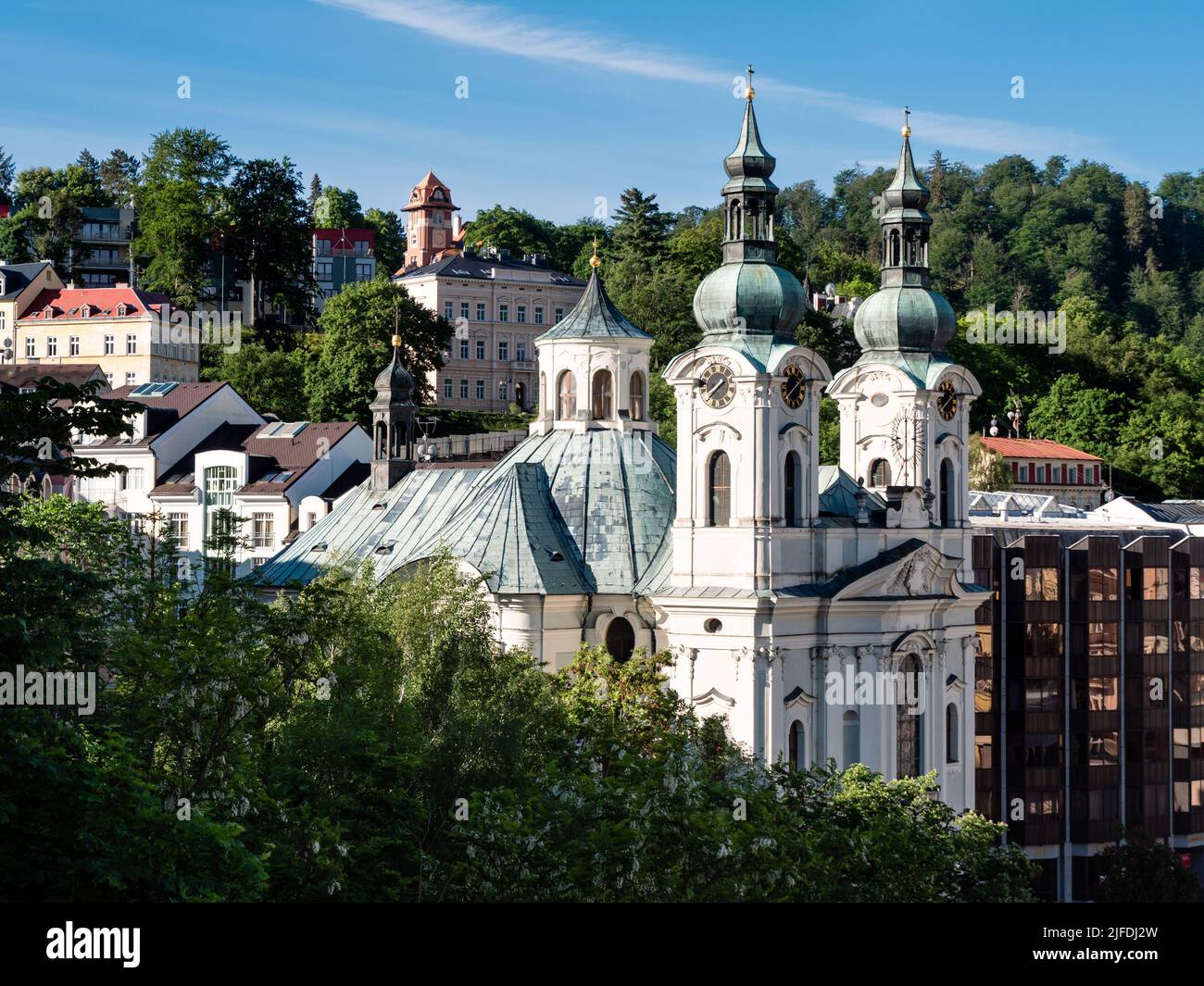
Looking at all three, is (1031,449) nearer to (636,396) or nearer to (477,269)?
(477,269)

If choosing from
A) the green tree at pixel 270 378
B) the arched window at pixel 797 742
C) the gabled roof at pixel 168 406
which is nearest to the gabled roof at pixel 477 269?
the green tree at pixel 270 378

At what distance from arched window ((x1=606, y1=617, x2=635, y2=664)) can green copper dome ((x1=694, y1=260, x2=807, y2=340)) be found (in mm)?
8642

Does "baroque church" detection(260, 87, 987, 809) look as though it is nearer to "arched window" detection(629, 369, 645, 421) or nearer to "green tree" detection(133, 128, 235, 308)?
"arched window" detection(629, 369, 645, 421)

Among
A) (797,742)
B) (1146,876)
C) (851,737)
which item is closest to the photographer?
(797,742)

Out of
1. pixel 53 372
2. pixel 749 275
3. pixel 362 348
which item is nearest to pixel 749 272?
pixel 749 275

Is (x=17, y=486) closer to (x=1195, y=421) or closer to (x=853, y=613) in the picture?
(x=853, y=613)

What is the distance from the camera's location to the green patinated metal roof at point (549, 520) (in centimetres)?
6394

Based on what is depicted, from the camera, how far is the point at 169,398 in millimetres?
104312

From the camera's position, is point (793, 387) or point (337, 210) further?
point (337, 210)

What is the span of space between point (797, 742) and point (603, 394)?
14.9 meters

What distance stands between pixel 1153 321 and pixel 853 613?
466 feet

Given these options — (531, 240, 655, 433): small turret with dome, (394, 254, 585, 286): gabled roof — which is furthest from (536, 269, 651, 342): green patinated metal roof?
(394, 254, 585, 286): gabled roof

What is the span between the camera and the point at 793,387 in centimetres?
6059

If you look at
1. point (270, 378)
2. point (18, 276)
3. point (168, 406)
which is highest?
point (18, 276)
